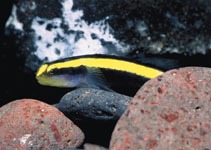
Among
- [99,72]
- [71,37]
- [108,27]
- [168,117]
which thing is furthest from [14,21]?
[168,117]

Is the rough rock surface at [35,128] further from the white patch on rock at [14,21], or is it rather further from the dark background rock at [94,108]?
the white patch on rock at [14,21]

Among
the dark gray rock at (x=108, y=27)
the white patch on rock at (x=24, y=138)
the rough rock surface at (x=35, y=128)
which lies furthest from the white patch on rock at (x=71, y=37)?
the white patch on rock at (x=24, y=138)

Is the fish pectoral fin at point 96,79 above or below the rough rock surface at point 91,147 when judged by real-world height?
above

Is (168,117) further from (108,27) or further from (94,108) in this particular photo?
(108,27)

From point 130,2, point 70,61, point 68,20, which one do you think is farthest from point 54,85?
point 130,2

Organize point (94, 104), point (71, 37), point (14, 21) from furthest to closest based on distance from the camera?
1. point (14, 21)
2. point (71, 37)
3. point (94, 104)

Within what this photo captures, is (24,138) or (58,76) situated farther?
(58,76)

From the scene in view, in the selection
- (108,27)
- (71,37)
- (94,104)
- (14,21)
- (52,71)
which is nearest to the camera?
(94,104)
